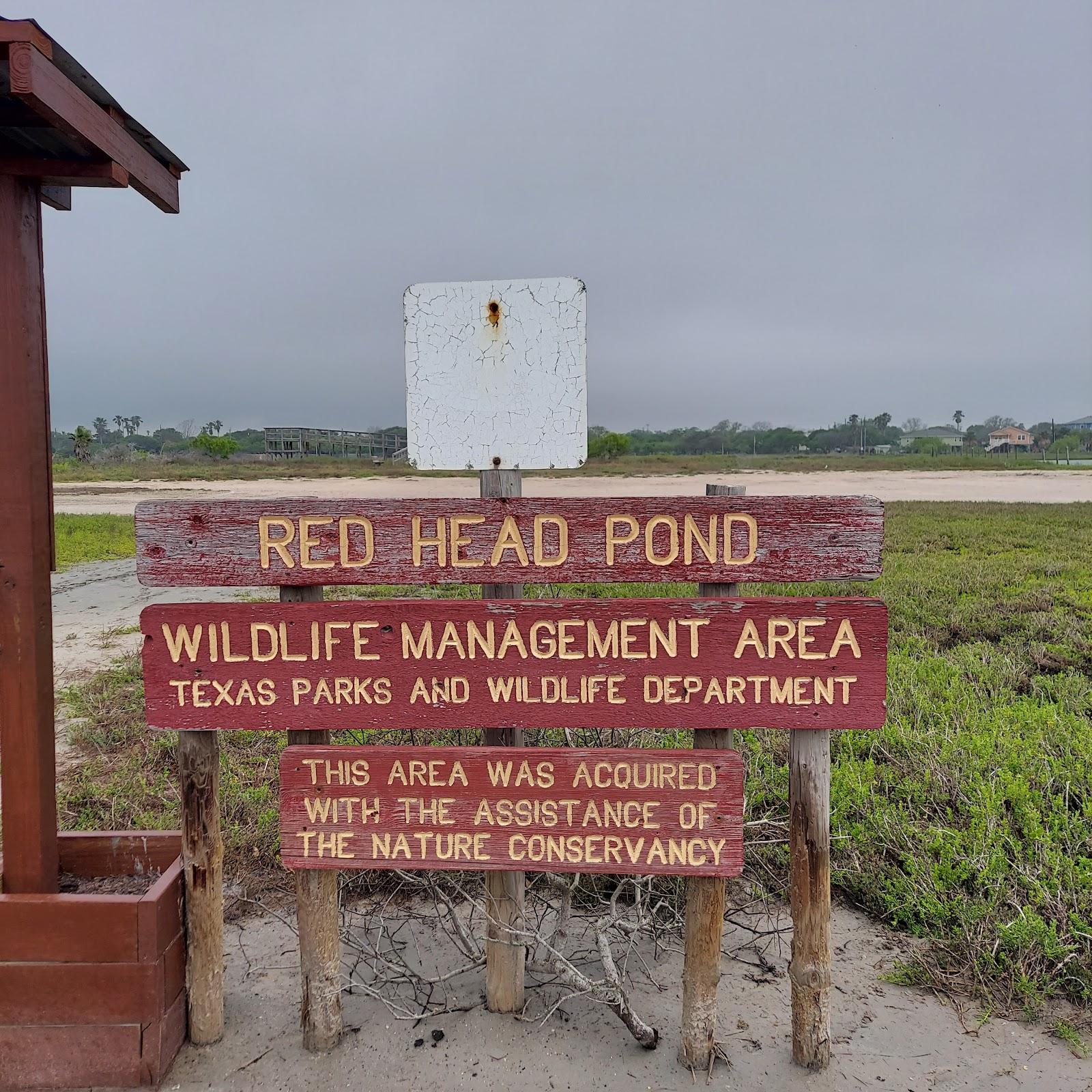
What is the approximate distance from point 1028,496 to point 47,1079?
27.7 meters

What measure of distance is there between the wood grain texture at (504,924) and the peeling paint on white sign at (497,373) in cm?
13

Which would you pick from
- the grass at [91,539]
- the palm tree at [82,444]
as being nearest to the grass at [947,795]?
the grass at [91,539]

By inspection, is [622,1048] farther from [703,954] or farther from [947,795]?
[947,795]

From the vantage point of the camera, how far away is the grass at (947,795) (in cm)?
272

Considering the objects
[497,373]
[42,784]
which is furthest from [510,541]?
[42,784]

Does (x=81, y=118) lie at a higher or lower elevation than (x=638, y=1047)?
higher

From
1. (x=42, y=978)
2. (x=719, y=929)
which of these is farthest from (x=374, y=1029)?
(x=719, y=929)

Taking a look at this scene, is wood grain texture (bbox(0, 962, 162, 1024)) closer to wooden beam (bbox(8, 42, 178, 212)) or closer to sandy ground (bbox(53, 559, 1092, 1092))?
sandy ground (bbox(53, 559, 1092, 1092))

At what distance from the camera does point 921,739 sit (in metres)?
4.26

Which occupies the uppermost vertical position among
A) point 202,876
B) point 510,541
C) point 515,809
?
point 510,541

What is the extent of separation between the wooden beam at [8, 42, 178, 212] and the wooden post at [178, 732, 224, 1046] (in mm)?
1728

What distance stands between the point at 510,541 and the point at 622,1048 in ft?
5.26

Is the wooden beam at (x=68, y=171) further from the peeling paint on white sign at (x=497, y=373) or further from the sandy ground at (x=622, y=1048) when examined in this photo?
the sandy ground at (x=622, y=1048)

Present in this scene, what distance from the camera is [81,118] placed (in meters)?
2.21
